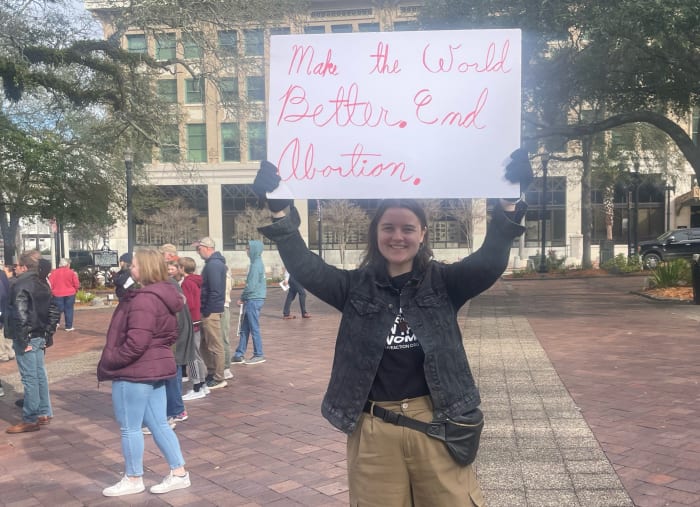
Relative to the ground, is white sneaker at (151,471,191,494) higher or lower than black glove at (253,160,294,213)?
lower

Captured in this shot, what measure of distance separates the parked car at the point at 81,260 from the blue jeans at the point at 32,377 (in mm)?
27359

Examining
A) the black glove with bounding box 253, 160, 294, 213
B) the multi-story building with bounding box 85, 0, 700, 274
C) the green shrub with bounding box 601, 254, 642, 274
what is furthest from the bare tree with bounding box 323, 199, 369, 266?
the black glove with bounding box 253, 160, 294, 213

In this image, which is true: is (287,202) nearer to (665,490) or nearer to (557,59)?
(665,490)

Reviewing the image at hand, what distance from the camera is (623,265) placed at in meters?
27.9

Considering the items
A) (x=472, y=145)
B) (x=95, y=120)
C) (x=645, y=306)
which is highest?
(x=95, y=120)

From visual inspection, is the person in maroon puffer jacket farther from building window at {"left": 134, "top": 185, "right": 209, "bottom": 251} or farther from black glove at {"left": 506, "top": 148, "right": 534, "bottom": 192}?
building window at {"left": 134, "top": 185, "right": 209, "bottom": 251}

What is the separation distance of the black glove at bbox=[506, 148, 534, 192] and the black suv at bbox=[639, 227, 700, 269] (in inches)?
1143

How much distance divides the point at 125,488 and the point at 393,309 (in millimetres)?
2982

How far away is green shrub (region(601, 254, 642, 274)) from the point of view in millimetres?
27531

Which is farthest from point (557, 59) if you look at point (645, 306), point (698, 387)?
point (698, 387)

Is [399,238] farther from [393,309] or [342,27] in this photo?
[342,27]

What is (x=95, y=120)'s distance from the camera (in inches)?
928

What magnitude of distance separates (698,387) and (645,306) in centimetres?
896

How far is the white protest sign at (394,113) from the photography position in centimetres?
271
